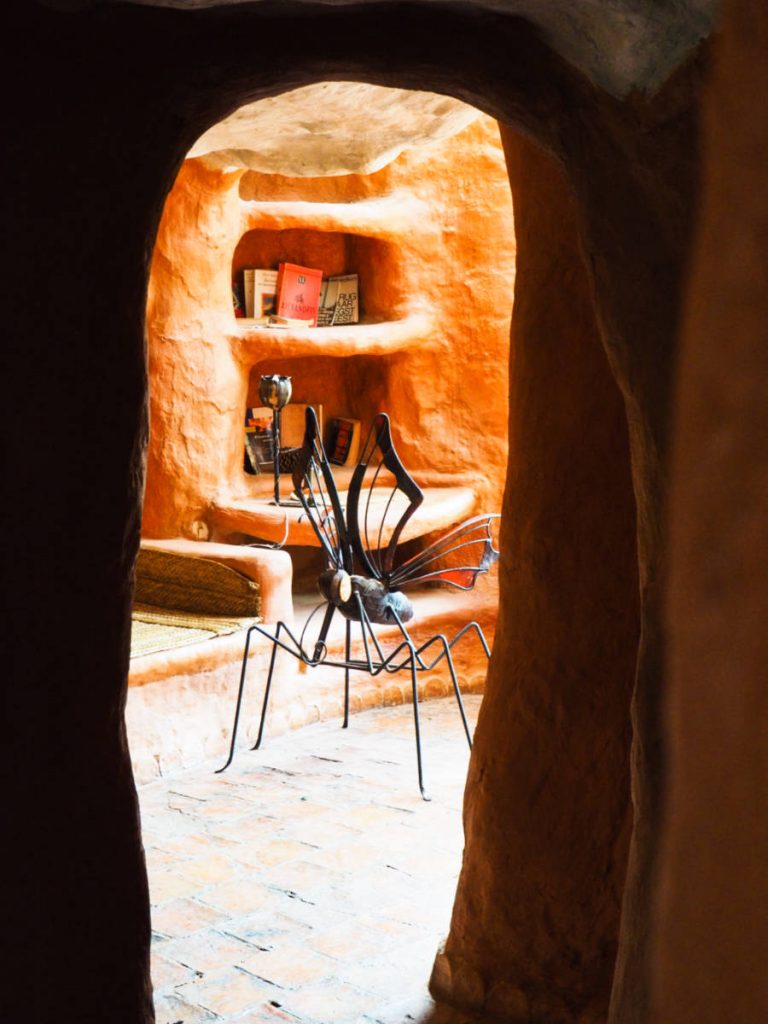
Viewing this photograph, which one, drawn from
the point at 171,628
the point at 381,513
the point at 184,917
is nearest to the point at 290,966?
the point at 184,917

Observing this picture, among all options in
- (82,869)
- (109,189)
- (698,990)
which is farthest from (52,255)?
(698,990)

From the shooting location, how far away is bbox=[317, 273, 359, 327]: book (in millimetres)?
7004

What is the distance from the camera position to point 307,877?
11.9 ft

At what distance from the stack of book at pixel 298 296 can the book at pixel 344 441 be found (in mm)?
608

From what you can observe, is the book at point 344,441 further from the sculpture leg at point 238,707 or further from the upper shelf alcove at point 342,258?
the sculpture leg at point 238,707

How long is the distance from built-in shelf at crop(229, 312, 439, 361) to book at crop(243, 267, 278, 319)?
211 mm

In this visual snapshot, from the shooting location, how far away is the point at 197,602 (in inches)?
210

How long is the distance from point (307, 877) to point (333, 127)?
2199 millimetres

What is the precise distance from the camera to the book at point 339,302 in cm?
700

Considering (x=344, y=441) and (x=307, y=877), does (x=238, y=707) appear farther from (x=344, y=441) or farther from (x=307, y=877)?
(x=344, y=441)

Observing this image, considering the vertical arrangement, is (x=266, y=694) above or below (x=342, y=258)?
below

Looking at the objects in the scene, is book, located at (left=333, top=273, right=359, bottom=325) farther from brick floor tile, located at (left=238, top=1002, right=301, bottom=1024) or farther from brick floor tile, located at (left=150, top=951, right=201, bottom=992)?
brick floor tile, located at (left=238, top=1002, right=301, bottom=1024)

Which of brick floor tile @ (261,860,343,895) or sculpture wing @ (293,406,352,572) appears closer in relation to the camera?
brick floor tile @ (261,860,343,895)

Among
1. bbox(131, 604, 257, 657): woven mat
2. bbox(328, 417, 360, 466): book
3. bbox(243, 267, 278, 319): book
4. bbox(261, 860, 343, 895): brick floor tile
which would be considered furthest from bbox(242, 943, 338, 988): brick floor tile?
bbox(243, 267, 278, 319): book
